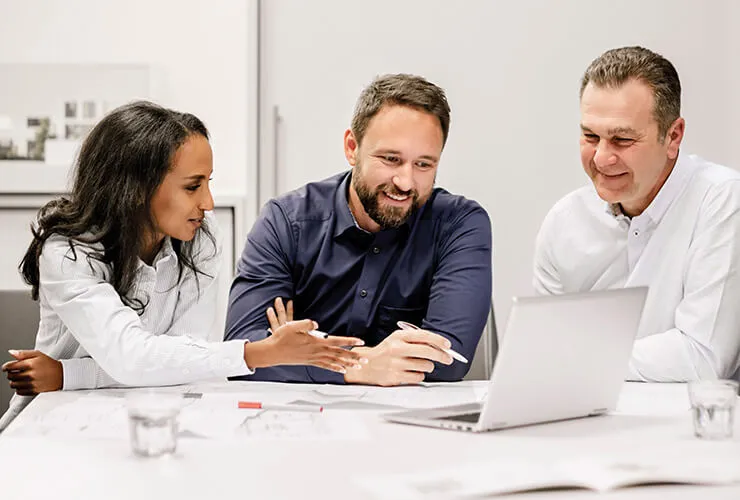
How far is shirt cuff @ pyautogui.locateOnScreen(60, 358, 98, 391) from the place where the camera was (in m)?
1.82

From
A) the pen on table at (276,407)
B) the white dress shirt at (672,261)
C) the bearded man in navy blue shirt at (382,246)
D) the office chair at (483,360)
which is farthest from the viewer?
the office chair at (483,360)

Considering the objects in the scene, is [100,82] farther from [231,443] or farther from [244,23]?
[231,443]

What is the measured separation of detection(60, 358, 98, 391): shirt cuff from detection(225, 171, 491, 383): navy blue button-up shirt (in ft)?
1.15

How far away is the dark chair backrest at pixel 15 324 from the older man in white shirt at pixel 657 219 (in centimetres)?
121

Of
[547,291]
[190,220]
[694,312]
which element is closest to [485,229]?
[547,291]

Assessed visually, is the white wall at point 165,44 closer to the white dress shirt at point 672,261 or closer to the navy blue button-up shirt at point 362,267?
the navy blue button-up shirt at point 362,267

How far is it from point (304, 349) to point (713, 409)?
686mm

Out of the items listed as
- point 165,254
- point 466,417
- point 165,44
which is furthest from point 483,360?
point 165,44

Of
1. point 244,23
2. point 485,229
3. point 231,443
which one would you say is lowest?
point 231,443

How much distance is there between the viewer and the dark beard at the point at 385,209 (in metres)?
2.19

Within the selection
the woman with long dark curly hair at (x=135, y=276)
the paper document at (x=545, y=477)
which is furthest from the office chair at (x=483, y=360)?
the paper document at (x=545, y=477)

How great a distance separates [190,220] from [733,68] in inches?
83.5

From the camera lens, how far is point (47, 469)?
116 centimetres

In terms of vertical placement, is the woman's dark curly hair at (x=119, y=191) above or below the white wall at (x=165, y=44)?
below
